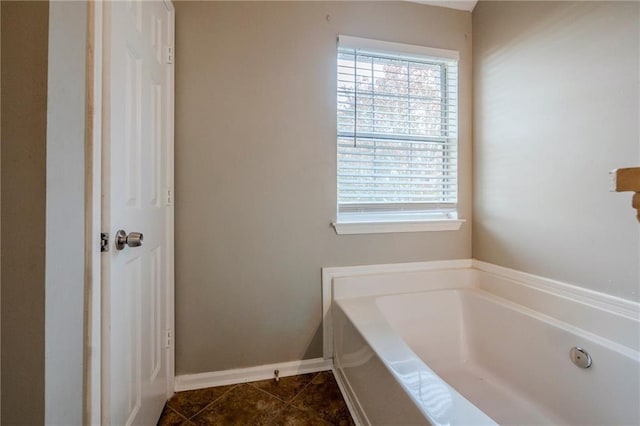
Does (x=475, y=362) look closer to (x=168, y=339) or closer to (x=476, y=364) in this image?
(x=476, y=364)

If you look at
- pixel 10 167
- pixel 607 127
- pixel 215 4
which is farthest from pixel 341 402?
pixel 215 4

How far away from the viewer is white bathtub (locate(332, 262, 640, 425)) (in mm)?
982

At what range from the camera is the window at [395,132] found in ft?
5.75

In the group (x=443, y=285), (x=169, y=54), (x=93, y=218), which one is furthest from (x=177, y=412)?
(x=169, y=54)

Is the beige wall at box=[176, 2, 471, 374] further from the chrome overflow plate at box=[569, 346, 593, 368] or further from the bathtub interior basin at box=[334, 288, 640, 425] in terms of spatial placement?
the chrome overflow plate at box=[569, 346, 593, 368]

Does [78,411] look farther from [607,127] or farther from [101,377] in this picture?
[607,127]

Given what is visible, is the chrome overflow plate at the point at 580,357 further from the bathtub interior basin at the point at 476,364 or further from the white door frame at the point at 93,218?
the white door frame at the point at 93,218

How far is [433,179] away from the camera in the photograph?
1.90 m

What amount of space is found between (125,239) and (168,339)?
31.7 inches

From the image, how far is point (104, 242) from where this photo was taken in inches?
32.1

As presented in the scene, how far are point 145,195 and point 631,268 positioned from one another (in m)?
1.96

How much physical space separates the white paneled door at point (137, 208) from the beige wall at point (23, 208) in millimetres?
254

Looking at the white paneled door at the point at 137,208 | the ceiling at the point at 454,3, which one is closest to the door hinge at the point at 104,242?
the white paneled door at the point at 137,208

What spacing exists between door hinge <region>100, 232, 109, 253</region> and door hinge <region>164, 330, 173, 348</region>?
792mm
